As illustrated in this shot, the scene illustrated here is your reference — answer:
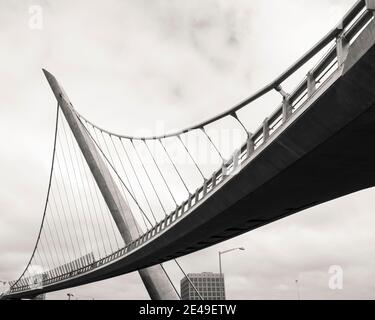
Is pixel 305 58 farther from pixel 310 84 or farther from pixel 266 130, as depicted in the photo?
A: pixel 266 130

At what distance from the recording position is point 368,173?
19.2 metres

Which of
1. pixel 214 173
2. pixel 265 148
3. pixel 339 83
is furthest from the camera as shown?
pixel 214 173

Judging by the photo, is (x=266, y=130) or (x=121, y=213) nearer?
(x=266, y=130)

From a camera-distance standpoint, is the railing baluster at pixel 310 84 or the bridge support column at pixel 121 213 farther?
the bridge support column at pixel 121 213

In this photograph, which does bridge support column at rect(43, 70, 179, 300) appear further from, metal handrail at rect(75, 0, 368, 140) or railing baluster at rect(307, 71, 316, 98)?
railing baluster at rect(307, 71, 316, 98)

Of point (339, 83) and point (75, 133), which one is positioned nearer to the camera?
point (339, 83)

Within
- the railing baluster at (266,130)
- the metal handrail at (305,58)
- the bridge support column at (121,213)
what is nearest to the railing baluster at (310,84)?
the metal handrail at (305,58)

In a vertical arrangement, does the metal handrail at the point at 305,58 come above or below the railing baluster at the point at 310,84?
above

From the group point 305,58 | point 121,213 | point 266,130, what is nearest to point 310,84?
point 305,58

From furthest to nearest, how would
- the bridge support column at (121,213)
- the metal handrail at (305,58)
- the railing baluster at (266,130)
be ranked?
the bridge support column at (121,213), the railing baluster at (266,130), the metal handrail at (305,58)

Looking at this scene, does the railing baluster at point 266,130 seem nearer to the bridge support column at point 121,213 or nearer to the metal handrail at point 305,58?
the metal handrail at point 305,58
